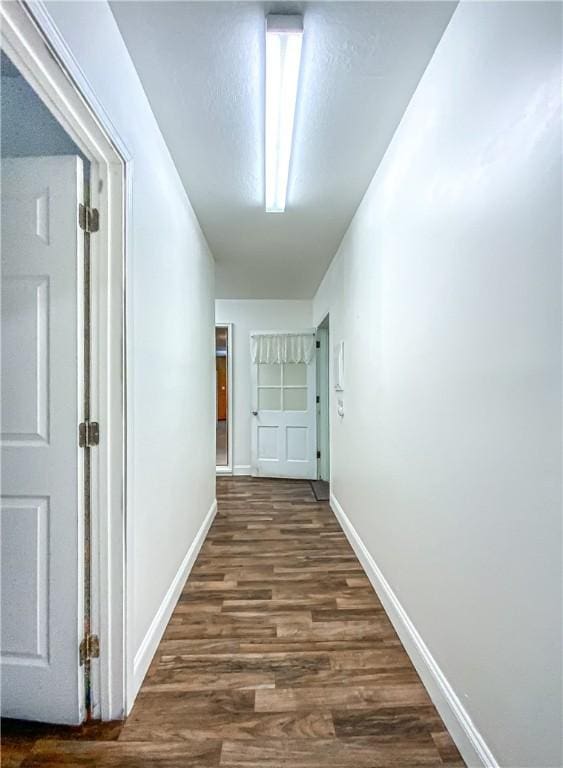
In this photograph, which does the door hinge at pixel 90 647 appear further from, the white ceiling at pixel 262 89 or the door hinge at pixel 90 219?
the white ceiling at pixel 262 89

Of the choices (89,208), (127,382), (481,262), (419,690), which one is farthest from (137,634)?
(481,262)

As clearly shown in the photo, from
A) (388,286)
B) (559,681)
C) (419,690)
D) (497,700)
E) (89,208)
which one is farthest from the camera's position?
(388,286)

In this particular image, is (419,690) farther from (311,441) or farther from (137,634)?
(311,441)

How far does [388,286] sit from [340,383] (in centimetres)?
139

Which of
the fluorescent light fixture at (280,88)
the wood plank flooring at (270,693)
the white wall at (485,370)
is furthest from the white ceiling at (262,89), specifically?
the wood plank flooring at (270,693)

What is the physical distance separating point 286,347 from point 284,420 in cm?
99

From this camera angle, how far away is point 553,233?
0.86 m

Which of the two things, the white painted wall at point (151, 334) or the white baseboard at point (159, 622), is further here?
the white baseboard at point (159, 622)

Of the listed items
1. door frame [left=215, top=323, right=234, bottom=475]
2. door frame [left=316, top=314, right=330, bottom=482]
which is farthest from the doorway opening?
door frame [left=215, top=323, right=234, bottom=475]

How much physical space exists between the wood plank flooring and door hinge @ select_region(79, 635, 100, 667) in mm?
234

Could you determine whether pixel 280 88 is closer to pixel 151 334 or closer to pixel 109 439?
pixel 151 334

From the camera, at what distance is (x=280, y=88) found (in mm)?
1562

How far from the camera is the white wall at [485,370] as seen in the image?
89 cm

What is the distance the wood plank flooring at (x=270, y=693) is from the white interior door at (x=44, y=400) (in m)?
0.24
